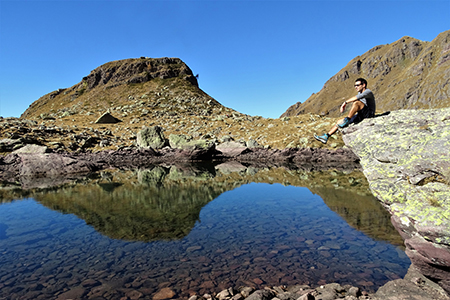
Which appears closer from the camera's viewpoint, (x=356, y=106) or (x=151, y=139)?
(x=356, y=106)

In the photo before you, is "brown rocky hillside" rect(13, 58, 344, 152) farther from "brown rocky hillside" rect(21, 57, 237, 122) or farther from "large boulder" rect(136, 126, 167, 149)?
"large boulder" rect(136, 126, 167, 149)

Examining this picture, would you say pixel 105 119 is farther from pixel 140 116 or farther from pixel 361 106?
pixel 361 106

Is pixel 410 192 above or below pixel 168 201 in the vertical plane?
above

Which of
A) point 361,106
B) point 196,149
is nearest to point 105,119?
point 196,149

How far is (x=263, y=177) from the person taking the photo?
92.8 feet

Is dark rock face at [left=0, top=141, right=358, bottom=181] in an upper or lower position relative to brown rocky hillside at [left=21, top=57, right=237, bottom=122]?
lower

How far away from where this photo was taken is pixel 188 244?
34.2ft

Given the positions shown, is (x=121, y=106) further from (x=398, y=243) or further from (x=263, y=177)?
(x=398, y=243)

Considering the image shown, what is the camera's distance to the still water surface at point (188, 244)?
301 inches

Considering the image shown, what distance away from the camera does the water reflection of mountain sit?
40.1 feet

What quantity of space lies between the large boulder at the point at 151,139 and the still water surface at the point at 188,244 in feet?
90.5

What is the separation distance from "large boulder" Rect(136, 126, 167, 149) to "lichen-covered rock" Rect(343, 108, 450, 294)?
42.1 m

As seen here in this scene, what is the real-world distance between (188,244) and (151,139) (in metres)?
39.1

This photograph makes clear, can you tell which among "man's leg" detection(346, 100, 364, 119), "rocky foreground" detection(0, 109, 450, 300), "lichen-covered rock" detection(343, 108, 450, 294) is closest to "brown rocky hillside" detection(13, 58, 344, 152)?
"man's leg" detection(346, 100, 364, 119)
